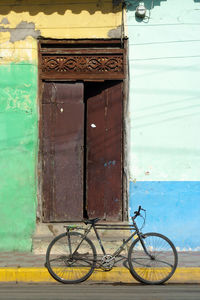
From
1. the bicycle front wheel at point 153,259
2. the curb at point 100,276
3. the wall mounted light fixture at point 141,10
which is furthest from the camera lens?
the wall mounted light fixture at point 141,10

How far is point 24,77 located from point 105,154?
194 centimetres

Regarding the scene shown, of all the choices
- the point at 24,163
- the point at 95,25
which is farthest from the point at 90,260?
the point at 95,25

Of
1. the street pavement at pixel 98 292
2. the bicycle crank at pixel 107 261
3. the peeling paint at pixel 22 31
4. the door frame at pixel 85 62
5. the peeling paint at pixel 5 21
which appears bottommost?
the street pavement at pixel 98 292

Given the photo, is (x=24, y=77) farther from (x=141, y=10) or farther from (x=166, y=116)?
(x=166, y=116)

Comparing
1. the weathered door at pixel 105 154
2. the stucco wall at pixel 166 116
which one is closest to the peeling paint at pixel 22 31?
the weathered door at pixel 105 154

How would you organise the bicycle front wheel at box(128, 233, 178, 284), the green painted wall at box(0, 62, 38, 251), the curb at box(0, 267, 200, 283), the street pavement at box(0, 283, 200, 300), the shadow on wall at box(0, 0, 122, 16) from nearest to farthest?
the street pavement at box(0, 283, 200, 300), the bicycle front wheel at box(128, 233, 178, 284), the curb at box(0, 267, 200, 283), the green painted wall at box(0, 62, 38, 251), the shadow on wall at box(0, 0, 122, 16)

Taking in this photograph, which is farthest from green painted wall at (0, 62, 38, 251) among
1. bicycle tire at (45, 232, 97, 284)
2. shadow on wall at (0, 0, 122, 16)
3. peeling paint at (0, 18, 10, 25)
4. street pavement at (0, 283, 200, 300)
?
street pavement at (0, 283, 200, 300)

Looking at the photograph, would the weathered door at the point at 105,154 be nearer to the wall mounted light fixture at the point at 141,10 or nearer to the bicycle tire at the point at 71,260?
the wall mounted light fixture at the point at 141,10

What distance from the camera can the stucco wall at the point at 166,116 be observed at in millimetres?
8234

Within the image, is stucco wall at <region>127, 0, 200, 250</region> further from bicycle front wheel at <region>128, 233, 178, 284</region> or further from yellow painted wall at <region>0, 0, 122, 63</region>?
bicycle front wheel at <region>128, 233, 178, 284</region>

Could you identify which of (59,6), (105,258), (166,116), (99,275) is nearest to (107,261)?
(105,258)

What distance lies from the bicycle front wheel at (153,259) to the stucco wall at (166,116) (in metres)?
1.65

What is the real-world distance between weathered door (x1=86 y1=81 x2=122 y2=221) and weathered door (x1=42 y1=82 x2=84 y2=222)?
0.24 metres

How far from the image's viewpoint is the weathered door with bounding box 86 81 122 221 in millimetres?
8398
